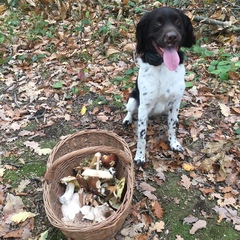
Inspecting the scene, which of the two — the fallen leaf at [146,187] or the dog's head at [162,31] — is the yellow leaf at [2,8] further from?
the fallen leaf at [146,187]

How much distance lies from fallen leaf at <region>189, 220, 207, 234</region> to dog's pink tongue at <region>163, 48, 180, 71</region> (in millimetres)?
1409

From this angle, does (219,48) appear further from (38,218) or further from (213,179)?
(38,218)

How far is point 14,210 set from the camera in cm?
304

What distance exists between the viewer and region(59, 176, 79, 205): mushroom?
2881 mm

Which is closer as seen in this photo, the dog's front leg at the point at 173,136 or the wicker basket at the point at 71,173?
the wicker basket at the point at 71,173

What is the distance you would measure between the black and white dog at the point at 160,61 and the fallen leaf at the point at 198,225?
2.86 ft

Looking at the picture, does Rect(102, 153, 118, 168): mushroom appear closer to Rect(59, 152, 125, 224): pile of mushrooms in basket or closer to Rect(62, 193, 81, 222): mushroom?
Rect(59, 152, 125, 224): pile of mushrooms in basket

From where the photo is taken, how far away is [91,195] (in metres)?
2.88

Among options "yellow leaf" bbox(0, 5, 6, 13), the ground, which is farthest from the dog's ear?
"yellow leaf" bbox(0, 5, 6, 13)

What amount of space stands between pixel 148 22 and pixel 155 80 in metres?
0.54

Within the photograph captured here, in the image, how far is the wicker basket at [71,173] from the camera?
7.80 feet

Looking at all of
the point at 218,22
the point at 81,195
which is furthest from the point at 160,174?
the point at 218,22

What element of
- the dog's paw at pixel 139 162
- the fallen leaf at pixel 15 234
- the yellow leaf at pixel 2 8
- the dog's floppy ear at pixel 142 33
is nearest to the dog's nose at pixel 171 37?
the dog's floppy ear at pixel 142 33

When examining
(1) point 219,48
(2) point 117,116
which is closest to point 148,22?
(2) point 117,116
